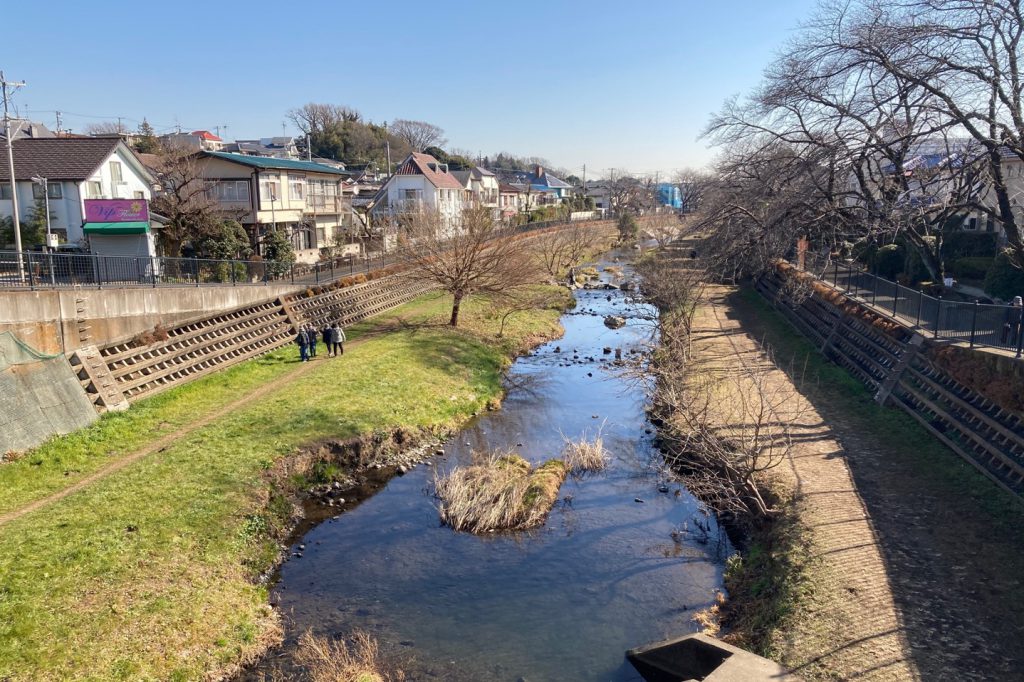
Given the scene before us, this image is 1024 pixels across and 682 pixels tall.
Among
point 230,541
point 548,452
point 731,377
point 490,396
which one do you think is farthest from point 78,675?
point 731,377

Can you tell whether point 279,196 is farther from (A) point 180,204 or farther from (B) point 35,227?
(B) point 35,227

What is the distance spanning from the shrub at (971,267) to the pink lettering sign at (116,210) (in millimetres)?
33664

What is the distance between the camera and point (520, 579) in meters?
12.4

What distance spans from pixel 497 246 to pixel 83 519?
20.9m

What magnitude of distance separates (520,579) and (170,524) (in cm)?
630

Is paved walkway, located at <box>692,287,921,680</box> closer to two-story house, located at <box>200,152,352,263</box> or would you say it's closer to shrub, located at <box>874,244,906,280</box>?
shrub, located at <box>874,244,906,280</box>

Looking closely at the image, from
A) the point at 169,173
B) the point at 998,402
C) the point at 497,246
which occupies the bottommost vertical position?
the point at 998,402

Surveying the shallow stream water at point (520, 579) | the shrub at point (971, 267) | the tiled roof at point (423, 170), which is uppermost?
the tiled roof at point (423, 170)

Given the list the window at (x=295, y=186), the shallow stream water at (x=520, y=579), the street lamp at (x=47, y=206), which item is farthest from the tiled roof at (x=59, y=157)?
the shallow stream water at (x=520, y=579)

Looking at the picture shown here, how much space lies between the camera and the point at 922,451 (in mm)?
15109

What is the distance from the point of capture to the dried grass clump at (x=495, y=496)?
1423cm

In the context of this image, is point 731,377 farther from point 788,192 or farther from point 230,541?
point 230,541

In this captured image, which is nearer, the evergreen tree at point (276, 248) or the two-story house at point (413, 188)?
the evergreen tree at point (276, 248)

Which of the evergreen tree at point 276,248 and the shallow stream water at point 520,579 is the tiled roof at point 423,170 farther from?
the shallow stream water at point 520,579
